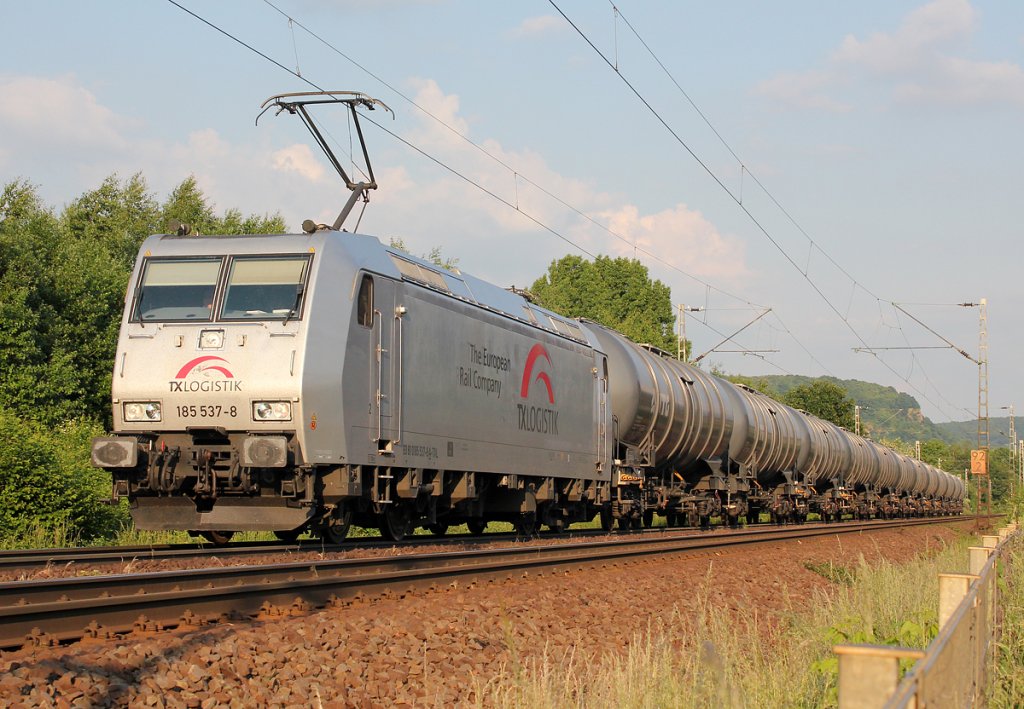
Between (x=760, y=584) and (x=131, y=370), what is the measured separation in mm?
8183

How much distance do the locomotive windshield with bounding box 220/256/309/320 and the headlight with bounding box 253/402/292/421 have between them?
1000 mm

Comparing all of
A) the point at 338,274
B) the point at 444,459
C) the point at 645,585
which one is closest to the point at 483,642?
the point at 645,585

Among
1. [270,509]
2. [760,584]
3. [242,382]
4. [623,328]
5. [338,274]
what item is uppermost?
[623,328]

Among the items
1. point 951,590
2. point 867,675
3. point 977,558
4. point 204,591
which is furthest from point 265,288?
point 867,675

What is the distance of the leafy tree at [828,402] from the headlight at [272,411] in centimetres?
7658

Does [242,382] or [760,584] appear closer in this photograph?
[242,382]

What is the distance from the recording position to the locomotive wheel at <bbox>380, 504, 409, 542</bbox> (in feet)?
49.5

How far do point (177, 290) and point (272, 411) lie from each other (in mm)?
2166

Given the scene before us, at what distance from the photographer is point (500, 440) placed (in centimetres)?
1720

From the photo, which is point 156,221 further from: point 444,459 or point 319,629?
point 319,629

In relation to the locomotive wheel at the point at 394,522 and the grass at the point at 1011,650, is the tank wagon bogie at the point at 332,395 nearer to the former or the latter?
the locomotive wheel at the point at 394,522

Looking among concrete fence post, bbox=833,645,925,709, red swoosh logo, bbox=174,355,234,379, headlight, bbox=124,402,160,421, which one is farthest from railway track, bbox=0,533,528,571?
concrete fence post, bbox=833,645,925,709

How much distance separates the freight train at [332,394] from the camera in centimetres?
1241

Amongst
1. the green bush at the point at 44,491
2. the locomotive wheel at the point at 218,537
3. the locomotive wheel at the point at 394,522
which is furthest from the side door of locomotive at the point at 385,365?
the green bush at the point at 44,491
